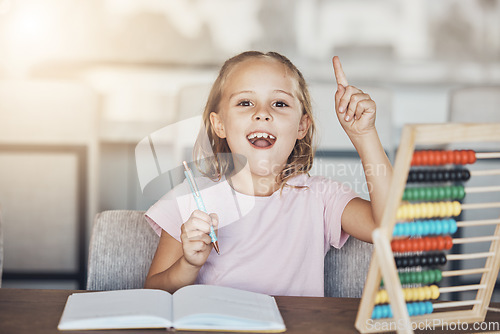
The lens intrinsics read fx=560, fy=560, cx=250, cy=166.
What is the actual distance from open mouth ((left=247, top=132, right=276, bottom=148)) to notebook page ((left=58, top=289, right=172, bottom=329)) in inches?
23.2

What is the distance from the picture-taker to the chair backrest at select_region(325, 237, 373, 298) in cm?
155

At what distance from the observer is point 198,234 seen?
1.17 m

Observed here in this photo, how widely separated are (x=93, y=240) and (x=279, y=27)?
87.3 inches

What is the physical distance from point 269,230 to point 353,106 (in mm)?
450

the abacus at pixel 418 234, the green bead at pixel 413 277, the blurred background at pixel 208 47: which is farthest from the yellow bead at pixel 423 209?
the blurred background at pixel 208 47

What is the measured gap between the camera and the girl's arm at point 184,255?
1.16 m

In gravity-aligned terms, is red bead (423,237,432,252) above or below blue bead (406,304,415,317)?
above

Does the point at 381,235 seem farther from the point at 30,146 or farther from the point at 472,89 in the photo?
the point at 30,146

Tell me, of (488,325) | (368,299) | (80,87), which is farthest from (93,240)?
(80,87)

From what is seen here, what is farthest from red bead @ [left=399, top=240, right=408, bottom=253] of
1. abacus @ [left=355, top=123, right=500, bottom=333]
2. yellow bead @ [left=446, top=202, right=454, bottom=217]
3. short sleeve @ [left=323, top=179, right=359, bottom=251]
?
short sleeve @ [left=323, top=179, right=359, bottom=251]

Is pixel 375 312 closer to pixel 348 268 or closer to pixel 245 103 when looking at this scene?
pixel 348 268

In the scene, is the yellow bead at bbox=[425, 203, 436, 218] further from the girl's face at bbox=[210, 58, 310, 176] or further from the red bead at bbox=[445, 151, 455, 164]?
the girl's face at bbox=[210, 58, 310, 176]

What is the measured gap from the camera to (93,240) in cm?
153

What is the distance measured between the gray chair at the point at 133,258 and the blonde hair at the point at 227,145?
255 millimetres
